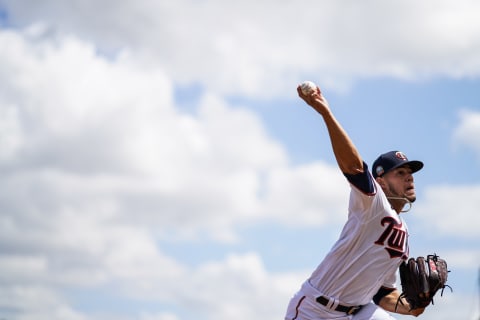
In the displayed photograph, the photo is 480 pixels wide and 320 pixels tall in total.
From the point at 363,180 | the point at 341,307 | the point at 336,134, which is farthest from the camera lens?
the point at 341,307

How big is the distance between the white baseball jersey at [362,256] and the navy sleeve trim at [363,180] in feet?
1.58

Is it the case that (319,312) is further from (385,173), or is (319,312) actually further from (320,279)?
(385,173)

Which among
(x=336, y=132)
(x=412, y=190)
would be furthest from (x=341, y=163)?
(x=412, y=190)

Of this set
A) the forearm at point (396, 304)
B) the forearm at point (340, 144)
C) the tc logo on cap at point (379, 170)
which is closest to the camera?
the forearm at point (340, 144)

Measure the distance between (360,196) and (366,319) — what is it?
1474 mm

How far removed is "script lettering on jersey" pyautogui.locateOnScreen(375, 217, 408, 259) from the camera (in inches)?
316

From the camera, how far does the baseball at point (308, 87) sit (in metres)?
7.02

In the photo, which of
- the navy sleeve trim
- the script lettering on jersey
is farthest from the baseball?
the script lettering on jersey

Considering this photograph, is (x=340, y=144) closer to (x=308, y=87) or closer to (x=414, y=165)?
(x=308, y=87)

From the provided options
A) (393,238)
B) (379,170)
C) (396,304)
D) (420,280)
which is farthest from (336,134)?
(396,304)

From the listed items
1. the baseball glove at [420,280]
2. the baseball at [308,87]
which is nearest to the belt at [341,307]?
the baseball glove at [420,280]

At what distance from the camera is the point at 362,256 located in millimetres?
8156

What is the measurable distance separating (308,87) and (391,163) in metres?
2.18

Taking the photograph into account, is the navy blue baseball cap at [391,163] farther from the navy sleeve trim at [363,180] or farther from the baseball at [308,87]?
the baseball at [308,87]
